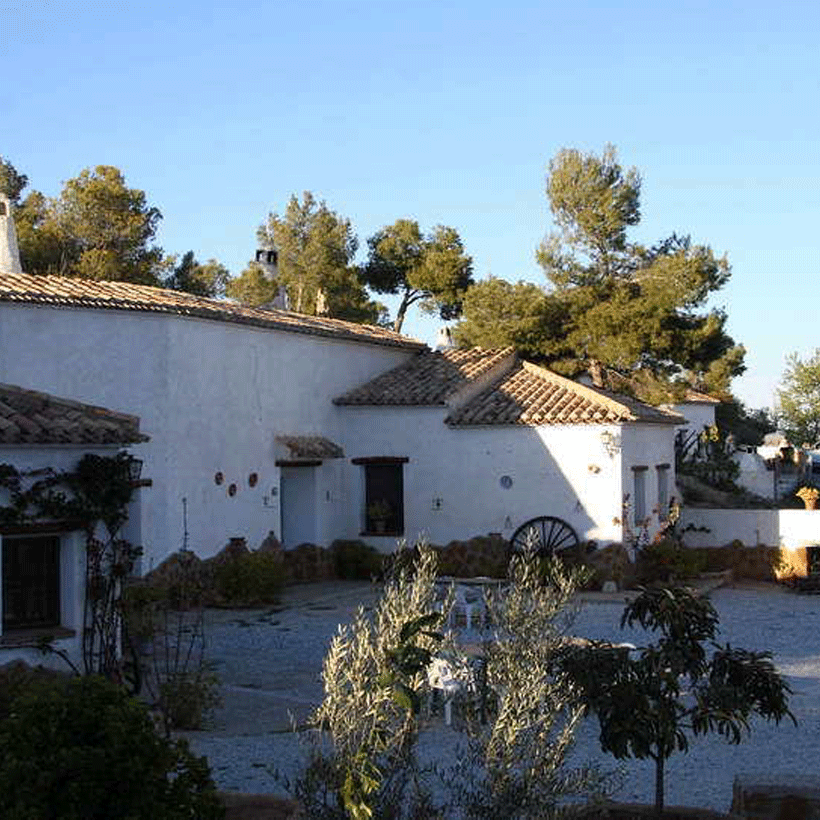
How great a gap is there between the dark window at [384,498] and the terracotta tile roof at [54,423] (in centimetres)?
1137

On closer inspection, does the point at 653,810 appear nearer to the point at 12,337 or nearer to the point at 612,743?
the point at 612,743

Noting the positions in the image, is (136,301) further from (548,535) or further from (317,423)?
(548,535)

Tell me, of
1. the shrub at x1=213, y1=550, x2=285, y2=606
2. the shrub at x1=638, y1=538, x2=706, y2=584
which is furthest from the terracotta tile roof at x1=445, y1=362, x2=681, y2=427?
the shrub at x1=213, y1=550, x2=285, y2=606

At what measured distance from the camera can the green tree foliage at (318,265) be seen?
1692 inches

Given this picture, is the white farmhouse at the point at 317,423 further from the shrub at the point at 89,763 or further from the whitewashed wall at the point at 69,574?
the shrub at the point at 89,763

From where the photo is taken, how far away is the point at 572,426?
21562mm

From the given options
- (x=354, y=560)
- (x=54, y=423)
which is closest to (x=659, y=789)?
(x=54, y=423)

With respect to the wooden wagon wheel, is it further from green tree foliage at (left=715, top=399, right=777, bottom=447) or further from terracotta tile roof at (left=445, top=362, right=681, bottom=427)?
green tree foliage at (left=715, top=399, right=777, bottom=447)

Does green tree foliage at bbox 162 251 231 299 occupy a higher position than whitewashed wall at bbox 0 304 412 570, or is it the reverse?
green tree foliage at bbox 162 251 231 299

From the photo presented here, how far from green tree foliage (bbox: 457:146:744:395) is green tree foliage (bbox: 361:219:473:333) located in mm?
7255

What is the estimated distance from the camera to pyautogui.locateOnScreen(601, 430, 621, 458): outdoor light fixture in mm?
21234

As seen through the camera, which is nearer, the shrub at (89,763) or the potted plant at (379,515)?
the shrub at (89,763)

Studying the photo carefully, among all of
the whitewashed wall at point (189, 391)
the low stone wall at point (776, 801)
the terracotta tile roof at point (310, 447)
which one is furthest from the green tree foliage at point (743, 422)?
the low stone wall at point (776, 801)

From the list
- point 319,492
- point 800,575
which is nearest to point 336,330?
point 319,492
